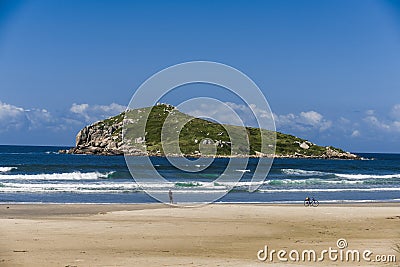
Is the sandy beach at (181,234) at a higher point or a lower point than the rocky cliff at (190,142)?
lower

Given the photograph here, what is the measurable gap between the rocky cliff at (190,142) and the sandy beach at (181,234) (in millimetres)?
77330

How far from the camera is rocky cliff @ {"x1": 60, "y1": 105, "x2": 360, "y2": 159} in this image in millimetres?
112938

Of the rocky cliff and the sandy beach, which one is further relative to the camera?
the rocky cliff

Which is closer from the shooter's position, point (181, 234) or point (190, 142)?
point (181, 234)

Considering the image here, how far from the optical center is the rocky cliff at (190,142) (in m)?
113

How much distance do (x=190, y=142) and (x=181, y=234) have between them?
100 metres

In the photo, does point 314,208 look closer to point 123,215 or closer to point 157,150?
point 123,215

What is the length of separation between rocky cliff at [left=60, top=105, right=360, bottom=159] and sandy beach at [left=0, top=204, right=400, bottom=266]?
77.3 metres

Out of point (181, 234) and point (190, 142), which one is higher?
point (190, 142)

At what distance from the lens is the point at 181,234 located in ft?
59.8

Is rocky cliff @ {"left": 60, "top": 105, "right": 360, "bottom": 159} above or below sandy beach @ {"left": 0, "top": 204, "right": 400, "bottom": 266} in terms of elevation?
above

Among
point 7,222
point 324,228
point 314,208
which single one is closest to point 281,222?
point 324,228

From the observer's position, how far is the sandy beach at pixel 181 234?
45.2 ft

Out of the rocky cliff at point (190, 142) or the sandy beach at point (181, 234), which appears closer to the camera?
the sandy beach at point (181, 234)
